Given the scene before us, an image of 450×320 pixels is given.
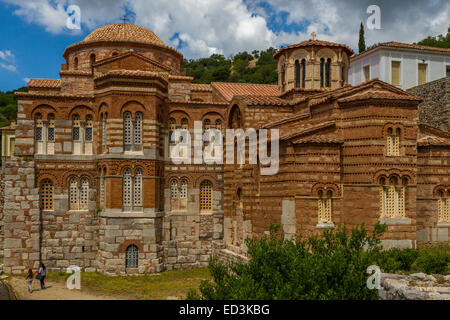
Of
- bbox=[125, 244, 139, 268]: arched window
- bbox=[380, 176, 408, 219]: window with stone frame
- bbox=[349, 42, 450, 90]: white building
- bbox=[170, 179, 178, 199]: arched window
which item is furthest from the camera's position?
bbox=[349, 42, 450, 90]: white building

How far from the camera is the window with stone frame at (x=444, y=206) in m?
19.3

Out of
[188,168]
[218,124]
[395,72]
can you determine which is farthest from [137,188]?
[395,72]

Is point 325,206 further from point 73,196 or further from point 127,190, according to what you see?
point 73,196

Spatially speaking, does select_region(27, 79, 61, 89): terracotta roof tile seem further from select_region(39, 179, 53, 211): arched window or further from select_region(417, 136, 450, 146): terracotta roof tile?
select_region(417, 136, 450, 146): terracotta roof tile

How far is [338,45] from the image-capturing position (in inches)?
936

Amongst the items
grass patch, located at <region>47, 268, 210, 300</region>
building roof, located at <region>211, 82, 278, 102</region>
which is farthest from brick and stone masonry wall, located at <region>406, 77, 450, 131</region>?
grass patch, located at <region>47, 268, 210, 300</region>

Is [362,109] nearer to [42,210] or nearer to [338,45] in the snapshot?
[338,45]

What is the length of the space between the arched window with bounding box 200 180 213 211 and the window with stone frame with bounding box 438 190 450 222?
10659 mm

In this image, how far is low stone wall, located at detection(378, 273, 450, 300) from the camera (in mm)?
11014

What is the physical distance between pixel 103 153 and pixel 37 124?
3.53 metres

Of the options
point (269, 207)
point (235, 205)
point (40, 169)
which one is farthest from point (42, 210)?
point (269, 207)

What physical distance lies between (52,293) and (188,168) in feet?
28.3

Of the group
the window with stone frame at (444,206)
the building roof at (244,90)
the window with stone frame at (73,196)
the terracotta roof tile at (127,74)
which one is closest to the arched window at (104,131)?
A: the terracotta roof tile at (127,74)

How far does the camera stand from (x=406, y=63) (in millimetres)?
32156
